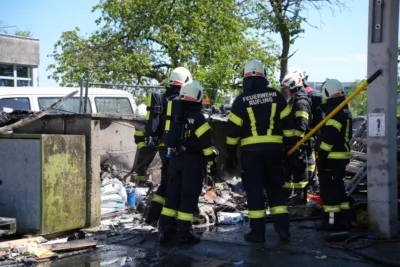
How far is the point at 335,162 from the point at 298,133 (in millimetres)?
888

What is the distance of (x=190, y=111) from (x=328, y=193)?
2.14 m

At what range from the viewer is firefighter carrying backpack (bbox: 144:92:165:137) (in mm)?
6582

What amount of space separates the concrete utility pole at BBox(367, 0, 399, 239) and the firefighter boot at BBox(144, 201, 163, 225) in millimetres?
2754

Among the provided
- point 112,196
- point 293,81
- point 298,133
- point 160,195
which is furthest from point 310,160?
point 112,196

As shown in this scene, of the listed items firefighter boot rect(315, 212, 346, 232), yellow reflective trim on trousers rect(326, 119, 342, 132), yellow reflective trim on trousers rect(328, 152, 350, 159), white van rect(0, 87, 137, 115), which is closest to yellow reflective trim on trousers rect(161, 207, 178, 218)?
firefighter boot rect(315, 212, 346, 232)

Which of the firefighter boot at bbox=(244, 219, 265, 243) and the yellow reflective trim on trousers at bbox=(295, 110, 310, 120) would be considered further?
the yellow reflective trim on trousers at bbox=(295, 110, 310, 120)

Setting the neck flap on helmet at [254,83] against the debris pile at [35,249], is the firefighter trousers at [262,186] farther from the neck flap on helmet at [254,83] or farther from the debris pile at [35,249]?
the debris pile at [35,249]

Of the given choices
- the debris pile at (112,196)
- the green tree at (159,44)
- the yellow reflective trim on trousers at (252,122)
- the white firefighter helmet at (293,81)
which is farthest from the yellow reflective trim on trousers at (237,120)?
the green tree at (159,44)

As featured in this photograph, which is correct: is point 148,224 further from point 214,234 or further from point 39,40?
point 39,40

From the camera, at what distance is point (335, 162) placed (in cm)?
671

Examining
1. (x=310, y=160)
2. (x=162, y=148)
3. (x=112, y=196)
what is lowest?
(x=112, y=196)

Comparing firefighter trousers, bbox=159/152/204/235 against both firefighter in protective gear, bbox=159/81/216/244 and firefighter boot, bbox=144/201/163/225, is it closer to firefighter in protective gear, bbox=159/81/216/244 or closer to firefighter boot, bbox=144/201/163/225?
firefighter in protective gear, bbox=159/81/216/244

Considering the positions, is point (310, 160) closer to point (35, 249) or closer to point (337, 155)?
point (337, 155)

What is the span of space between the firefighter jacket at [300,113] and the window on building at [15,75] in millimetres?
20822
